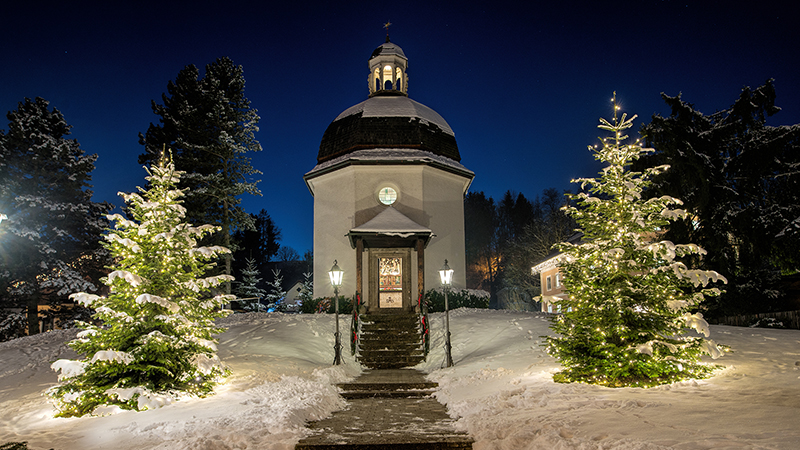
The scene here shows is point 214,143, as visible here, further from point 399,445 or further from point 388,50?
point 399,445

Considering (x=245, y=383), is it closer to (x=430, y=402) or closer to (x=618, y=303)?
(x=430, y=402)

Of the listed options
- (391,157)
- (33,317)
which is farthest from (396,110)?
(33,317)

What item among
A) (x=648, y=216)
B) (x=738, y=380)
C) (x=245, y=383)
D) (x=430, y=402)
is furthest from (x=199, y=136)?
(x=738, y=380)

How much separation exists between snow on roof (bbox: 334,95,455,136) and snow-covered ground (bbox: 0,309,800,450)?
12.5m

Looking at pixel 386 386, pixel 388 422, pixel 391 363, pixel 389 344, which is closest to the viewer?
pixel 388 422

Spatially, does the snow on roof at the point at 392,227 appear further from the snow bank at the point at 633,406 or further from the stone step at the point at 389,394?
the stone step at the point at 389,394

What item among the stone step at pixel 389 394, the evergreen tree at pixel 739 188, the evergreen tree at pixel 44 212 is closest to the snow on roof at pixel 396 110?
the evergreen tree at pixel 739 188

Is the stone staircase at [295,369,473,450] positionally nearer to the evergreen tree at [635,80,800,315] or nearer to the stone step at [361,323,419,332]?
the stone step at [361,323,419,332]

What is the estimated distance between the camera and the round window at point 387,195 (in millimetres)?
19203

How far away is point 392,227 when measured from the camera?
1658 centimetres

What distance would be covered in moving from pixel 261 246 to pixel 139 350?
54376mm

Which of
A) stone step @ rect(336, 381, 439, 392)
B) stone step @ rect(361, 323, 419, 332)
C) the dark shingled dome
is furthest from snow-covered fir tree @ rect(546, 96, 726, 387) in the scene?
the dark shingled dome

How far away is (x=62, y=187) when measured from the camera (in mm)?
21641

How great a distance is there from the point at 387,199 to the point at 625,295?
40.6 feet
